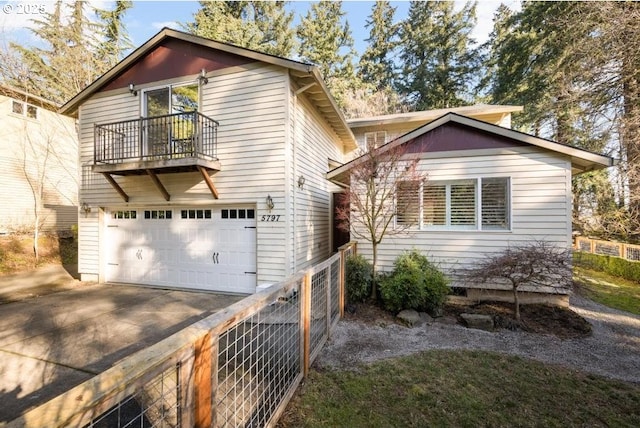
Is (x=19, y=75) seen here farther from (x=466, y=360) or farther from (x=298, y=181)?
(x=466, y=360)

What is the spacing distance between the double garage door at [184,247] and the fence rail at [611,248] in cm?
1184

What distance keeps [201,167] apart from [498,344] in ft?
21.0

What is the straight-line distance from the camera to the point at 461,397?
3.12 m

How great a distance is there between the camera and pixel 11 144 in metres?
11.8

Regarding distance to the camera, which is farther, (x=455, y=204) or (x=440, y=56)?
(x=440, y=56)

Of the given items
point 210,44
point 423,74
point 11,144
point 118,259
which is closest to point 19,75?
point 11,144

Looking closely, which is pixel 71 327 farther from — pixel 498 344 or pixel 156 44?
pixel 498 344

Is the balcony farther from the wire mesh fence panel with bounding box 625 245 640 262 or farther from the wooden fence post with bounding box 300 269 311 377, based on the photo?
the wire mesh fence panel with bounding box 625 245 640 262

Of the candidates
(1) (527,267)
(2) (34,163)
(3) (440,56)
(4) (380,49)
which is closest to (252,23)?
(4) (380,49)

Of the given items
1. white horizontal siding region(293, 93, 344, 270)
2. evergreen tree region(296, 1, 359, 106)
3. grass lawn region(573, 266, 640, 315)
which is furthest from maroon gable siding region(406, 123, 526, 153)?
evergreen tree region(296, 1, 359, 106)

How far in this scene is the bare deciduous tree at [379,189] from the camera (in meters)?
6.15

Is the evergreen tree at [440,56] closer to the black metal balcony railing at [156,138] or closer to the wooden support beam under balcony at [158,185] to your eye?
the black metal balcony railing at [156,138]

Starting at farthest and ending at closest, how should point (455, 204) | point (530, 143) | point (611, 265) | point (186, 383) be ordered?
point (611, 265) → point (455, 204) → point (530, 143) → point (186, 383)

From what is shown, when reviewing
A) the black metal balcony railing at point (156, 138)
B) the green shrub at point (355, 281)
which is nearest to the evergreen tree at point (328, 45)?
the black metal balcony railing at point (156, 138)
